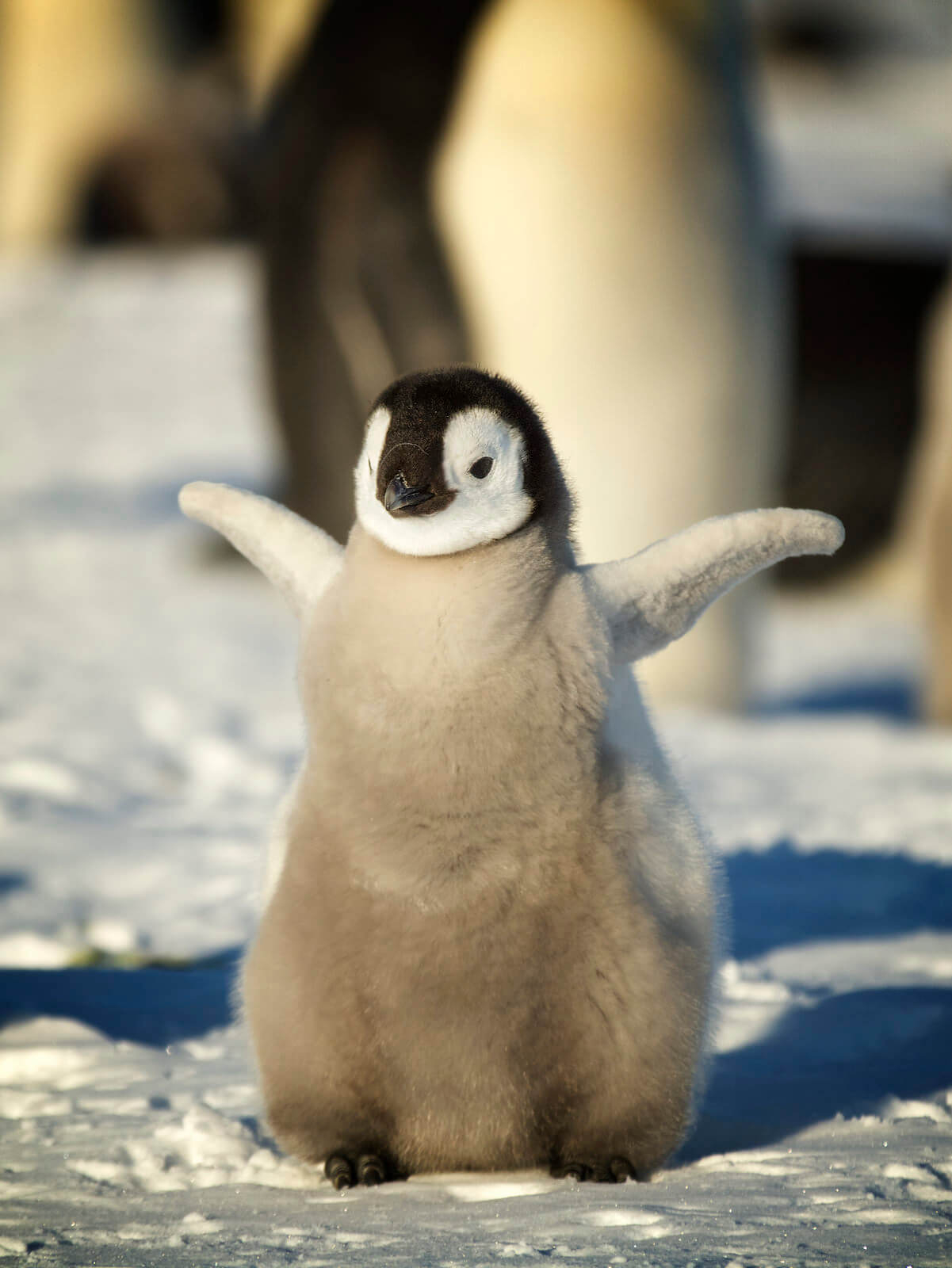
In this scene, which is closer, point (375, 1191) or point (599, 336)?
point (375, 1191)

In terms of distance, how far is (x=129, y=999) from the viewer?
2.29 m

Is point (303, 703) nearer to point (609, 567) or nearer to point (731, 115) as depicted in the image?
point (609, 567)

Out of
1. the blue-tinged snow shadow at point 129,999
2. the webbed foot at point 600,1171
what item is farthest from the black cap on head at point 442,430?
the blue-tinged snow shadow at point 129,999

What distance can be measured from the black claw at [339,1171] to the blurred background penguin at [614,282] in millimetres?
2720

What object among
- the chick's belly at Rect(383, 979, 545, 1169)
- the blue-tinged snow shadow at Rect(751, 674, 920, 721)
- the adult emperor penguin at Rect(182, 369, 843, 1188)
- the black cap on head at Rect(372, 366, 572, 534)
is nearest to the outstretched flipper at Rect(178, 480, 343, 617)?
the adult emperor penguin at Rect(182, 369, 843, 1188)

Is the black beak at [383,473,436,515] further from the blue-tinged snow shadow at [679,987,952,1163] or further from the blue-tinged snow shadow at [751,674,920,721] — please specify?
the blue-tinged snow shadow at [751,674,920,721]

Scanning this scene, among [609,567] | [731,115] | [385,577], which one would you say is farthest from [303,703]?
[731,115]

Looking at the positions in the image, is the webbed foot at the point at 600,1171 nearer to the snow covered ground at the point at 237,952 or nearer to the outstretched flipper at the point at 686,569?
the snow covered ground at the point at 237,952

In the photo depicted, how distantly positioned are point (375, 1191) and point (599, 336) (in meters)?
3.09

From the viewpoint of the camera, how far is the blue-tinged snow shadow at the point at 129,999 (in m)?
2.18

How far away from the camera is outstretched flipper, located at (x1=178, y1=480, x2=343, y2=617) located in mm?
1846

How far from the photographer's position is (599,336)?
14.3ft

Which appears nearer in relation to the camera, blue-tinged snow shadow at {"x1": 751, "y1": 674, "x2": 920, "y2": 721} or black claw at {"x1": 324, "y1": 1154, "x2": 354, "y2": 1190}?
black claw at {"x1": 324, "y1": 1154, "x2": 354, "y2": 1190}

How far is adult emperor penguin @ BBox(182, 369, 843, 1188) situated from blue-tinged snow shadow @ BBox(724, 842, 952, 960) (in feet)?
2.89
